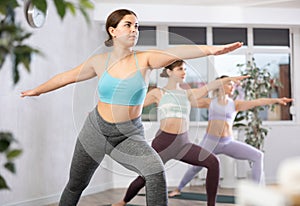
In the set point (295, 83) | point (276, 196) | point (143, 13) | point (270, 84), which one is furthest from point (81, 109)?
point (295, 83)

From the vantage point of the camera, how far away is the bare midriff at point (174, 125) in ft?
10.2

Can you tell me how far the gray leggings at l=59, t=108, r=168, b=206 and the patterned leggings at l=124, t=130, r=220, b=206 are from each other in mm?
457

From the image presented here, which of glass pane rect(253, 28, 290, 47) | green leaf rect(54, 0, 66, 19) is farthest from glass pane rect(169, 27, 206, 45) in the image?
green leaf rect(54, 0, 66, 19)

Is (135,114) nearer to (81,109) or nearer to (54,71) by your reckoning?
(81,109)

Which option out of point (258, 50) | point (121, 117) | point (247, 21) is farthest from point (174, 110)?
point (258, 50)

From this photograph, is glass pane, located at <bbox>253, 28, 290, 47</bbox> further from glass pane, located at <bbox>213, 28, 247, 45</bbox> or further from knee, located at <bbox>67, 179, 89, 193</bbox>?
knee, located at <bbox>67, 179, 89, 193</bbox>

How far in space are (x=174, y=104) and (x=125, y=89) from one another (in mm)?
672

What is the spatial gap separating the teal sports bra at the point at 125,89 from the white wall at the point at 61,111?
0.28 meters

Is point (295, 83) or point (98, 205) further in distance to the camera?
point (295, 83)

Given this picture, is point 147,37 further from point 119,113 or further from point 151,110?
point 119,113

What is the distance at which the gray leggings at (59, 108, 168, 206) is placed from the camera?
7.81 feet

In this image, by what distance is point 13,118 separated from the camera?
13.3ft

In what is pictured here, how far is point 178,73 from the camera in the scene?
118 inches

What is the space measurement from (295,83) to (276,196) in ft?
20.8
